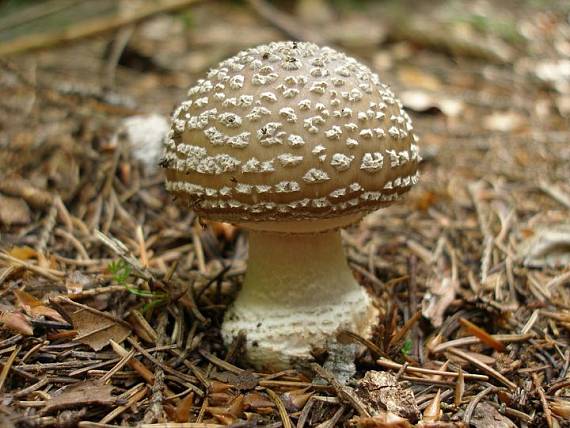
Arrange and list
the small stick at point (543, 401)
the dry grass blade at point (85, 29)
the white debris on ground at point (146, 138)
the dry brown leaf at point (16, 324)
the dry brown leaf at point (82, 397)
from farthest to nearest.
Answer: the dry grass blade at point (85, 29), the white debris on ground at point (146, 138), the dry brown leaf at point (16, 324), the small stick at point (543, 401), the dry brown leaf at point (82, 397)

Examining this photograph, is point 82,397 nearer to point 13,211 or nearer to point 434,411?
point 434,411

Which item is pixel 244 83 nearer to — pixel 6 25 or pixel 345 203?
pixel 345 203

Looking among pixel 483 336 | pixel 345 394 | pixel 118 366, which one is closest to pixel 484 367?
pixel 483 336

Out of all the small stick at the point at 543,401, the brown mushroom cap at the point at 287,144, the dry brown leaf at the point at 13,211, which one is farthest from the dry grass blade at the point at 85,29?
the small stick at the point at 543,401

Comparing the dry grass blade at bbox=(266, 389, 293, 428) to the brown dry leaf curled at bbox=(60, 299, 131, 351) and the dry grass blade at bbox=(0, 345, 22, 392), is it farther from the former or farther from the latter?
the dry grass blade at bbox=(0, 345, 22, 392)

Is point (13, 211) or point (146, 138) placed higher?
point (146, 138)

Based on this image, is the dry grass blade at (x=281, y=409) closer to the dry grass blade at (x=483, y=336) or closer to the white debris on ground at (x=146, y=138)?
the dry grass blade at (x=483, y=336)
